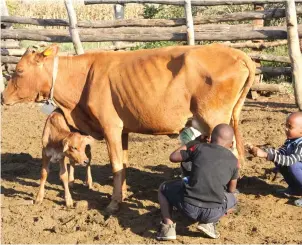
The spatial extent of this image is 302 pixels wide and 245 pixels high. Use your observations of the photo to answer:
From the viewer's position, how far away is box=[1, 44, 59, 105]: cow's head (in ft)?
19.8

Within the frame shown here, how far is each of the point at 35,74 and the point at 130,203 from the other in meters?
1.71

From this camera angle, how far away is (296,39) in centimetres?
914

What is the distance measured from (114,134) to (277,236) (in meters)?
1.87

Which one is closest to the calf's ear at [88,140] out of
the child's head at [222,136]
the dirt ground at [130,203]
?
the dirt ground at [130,203]

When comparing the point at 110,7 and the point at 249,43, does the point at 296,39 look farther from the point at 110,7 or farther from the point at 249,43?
the point at 110,7

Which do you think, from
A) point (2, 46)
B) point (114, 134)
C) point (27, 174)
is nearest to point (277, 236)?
point (114, 134)

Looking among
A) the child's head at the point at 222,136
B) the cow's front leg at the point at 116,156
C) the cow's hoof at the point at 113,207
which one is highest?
the child's head at the point at 222,136

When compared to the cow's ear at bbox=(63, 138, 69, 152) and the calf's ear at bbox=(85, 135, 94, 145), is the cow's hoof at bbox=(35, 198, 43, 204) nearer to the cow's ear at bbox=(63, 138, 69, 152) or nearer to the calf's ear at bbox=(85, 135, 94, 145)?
the cow's ear at bbox=(63, 138, 69, 152)

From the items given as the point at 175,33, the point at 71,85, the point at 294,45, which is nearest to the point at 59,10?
the point at 175,33

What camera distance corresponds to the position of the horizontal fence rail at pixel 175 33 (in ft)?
32.4

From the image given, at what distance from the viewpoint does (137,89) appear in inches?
221

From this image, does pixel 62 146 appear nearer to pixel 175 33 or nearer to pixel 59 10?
pixel 175 33

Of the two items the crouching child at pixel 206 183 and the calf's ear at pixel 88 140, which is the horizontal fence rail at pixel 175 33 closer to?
the calf's ear at pixel 88 140

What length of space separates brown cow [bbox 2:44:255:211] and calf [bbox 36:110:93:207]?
0.13 metres
